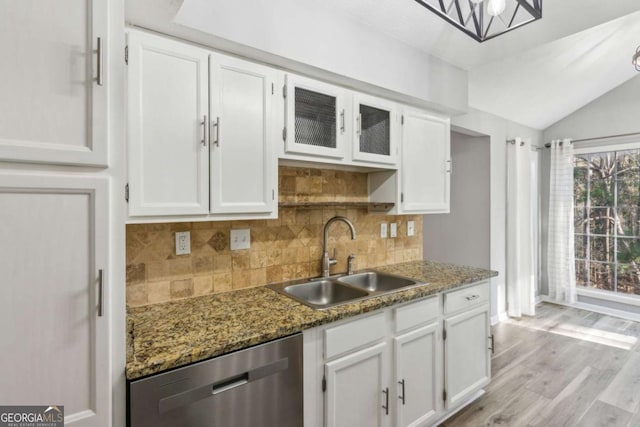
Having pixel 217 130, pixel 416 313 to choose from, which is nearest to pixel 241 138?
pixel 217 130

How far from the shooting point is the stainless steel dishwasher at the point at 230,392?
3.46ft

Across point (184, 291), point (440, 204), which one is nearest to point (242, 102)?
point (184, 291)

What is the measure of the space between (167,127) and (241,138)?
0.33m

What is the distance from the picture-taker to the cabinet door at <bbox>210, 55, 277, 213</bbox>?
1.51 meters

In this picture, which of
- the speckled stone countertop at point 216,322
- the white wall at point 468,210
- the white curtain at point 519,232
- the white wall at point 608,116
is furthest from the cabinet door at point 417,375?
the white wall at point 608,116

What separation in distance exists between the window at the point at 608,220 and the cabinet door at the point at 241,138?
4.64 meters

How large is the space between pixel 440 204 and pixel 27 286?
2388mm

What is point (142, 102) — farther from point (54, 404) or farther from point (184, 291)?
point (54, 404)

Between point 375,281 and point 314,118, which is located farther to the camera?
point 375,281

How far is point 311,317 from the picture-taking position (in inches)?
55.9

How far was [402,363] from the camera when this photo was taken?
5.85 feet

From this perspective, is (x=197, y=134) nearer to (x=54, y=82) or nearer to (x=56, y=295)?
(x=54, y=82)

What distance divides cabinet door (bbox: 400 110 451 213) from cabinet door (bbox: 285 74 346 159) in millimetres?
580

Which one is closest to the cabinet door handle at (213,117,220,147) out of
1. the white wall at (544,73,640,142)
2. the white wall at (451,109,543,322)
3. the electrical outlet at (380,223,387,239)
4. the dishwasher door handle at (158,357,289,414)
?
the dishwasher door handle at (158,357,289,414)
